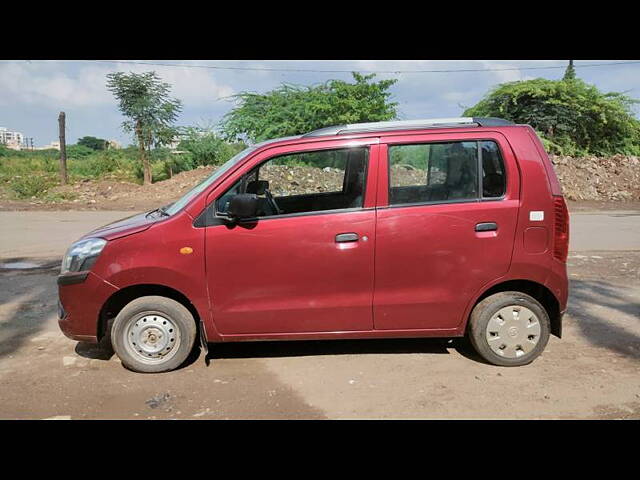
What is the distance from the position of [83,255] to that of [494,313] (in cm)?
342

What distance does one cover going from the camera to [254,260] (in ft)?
12.9

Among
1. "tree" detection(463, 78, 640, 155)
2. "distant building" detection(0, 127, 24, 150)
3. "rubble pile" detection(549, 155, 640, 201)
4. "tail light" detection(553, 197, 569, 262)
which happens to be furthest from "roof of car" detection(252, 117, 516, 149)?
"distant building" detection(0, 127, 24, 150)

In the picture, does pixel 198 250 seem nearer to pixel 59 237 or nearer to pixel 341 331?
pixel 341 331

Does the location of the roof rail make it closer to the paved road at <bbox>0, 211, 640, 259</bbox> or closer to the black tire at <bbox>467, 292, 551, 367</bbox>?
the black tire at <bbox>467, 292, 551, 367</bbox>

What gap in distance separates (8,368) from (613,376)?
5.10 m

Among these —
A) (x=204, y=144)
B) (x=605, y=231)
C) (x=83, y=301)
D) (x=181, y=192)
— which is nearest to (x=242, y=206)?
(x=83, y=301)

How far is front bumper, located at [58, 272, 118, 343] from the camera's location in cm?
396

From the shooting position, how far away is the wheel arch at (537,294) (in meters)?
4.17

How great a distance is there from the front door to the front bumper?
2.94 feet

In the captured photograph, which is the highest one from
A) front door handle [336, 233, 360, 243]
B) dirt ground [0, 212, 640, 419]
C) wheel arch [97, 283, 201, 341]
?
front door handle [336, 233, 360, 243]

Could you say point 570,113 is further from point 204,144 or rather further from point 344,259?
point 344,259

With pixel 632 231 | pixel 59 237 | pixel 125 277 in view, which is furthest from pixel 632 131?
pixel 125 277

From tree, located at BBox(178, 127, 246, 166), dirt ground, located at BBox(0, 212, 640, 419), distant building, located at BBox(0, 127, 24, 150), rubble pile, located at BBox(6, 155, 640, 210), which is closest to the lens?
dirt ground, located at BBox(0, 212, 640, 419)

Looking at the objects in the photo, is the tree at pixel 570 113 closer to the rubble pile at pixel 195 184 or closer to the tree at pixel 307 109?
the rubble pile at pixel 195 184
